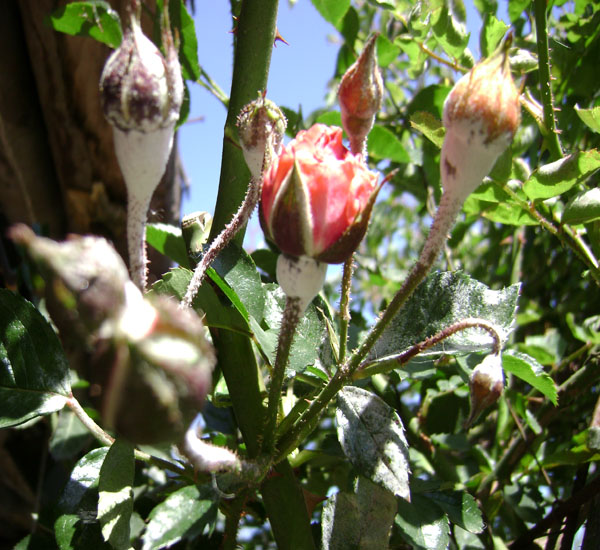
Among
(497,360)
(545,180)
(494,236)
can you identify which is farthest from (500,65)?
(494,236)

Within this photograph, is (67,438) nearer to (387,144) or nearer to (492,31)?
(387,144)

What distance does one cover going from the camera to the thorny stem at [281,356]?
1.48 feet

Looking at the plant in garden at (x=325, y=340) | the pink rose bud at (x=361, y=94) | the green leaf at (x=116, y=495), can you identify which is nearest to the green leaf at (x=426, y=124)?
the plant in garden at (x=325, y=340)

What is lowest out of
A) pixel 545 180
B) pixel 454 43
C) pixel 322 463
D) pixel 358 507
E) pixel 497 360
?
pixel 322 463

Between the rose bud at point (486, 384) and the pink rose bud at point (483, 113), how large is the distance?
0.15m

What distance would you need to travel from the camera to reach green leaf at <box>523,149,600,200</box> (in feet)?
2.14

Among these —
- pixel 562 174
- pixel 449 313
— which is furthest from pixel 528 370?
pixel 562 174

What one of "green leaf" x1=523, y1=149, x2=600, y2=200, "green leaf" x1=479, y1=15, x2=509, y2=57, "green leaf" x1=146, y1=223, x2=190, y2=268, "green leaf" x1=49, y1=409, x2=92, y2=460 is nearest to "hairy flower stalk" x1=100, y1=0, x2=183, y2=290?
"green leaf" x1=146, y1=223, x2=190, y2=268

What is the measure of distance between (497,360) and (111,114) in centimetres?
34

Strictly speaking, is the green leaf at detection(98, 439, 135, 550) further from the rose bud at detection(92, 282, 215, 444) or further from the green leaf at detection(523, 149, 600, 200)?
the green leaf at detection(523, 149, 600, 200)

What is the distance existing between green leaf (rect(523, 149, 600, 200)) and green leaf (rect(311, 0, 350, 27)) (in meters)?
0.39

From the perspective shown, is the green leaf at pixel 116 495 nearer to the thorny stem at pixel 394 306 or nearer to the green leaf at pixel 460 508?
the thorny stem at pixel 394 306

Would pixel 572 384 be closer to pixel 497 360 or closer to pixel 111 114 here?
pixel 497 360

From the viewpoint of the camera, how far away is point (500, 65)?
40cm
